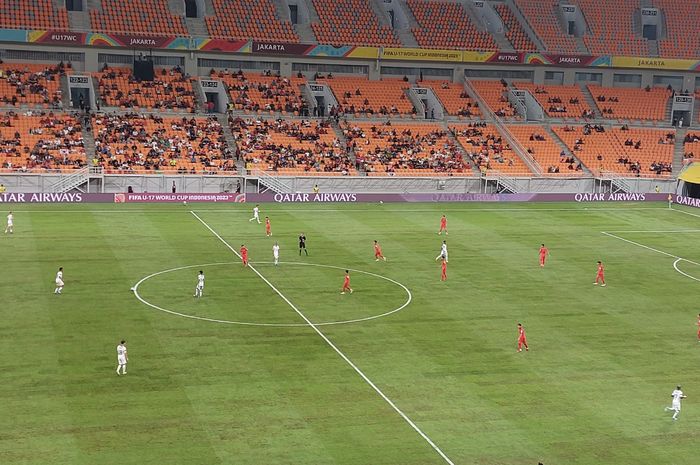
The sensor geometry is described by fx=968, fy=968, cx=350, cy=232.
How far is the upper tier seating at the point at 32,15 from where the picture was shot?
85375 mm

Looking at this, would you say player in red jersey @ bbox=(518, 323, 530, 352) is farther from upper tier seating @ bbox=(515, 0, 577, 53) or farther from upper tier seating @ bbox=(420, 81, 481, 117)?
upper tier seating @ bbox=(515, 0, 577, 53)

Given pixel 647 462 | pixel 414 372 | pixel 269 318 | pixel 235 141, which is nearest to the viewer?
pixel 647 462

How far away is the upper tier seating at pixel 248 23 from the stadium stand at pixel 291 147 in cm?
1081

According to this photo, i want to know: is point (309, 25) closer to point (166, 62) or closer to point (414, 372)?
point (166, 62)

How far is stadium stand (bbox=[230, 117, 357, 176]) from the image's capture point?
79.9 metres

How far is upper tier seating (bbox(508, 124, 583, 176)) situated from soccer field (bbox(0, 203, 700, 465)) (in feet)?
80.4

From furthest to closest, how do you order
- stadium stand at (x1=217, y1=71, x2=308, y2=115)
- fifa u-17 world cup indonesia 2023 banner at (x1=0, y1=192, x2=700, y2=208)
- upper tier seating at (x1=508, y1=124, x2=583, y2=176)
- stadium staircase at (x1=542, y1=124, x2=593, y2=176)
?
stadium stand at (x1=217, y1=71, x2=308, y2=115), stadium staircase at (x1=542, y1=124, x2=593, y2=176), upper tier seating at (x1=508, y1=124, x2=583, y2=176), fifa u-17 world cup indonesia 2023 banner at (x1=0, y1=192, x2=700, y2=208)

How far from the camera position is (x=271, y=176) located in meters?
77.9

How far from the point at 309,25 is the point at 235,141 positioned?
19873 millimetres

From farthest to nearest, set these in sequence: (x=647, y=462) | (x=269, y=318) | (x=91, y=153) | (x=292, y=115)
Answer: (x=292, y=115) → (x=91, y=153) → (x=269, y=318) → (x=647, y=462)

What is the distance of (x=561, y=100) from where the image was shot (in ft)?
329

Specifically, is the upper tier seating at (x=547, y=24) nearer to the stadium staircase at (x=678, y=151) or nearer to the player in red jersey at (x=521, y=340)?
the stadium staircase at (x=678, y=151)

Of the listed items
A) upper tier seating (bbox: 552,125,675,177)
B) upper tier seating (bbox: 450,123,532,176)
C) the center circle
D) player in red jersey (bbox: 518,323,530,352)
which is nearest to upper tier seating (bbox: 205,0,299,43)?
upper tier seating (bbox: 450,123,532,176)

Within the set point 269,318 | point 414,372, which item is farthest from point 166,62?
point 414,372
